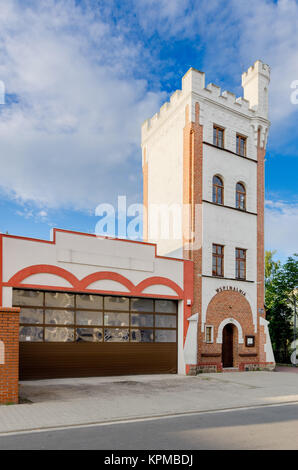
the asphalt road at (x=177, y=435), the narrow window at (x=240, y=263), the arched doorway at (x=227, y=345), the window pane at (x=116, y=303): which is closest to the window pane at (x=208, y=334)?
the arched doorway at (x=227, y=345)

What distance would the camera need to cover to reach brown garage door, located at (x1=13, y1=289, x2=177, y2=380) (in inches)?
607

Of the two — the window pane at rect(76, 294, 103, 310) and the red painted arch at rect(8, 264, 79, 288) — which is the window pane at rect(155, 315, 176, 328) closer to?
the window pane at rect(76, 294, 103, 310)

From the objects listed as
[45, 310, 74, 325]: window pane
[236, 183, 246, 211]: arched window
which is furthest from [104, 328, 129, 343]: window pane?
[236, 183, 246, 211]: arched window

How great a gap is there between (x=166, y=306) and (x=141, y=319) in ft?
4.42

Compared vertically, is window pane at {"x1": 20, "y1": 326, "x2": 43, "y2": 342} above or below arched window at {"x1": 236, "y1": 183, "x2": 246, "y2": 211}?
below

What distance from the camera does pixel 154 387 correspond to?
14.2 metres

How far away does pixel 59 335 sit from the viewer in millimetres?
15992

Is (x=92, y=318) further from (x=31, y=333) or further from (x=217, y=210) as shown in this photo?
(x=217, y=210)

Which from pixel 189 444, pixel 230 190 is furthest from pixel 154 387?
pixel 230 190

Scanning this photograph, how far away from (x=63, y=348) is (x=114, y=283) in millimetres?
3130

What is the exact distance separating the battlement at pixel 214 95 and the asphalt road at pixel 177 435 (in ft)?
50.3

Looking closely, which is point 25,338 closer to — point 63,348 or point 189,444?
point 63,348

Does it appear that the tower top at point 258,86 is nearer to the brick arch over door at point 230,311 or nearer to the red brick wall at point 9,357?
the brick arch over door at point 230,311

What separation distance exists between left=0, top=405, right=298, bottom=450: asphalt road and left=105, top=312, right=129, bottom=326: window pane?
26.2 ft
